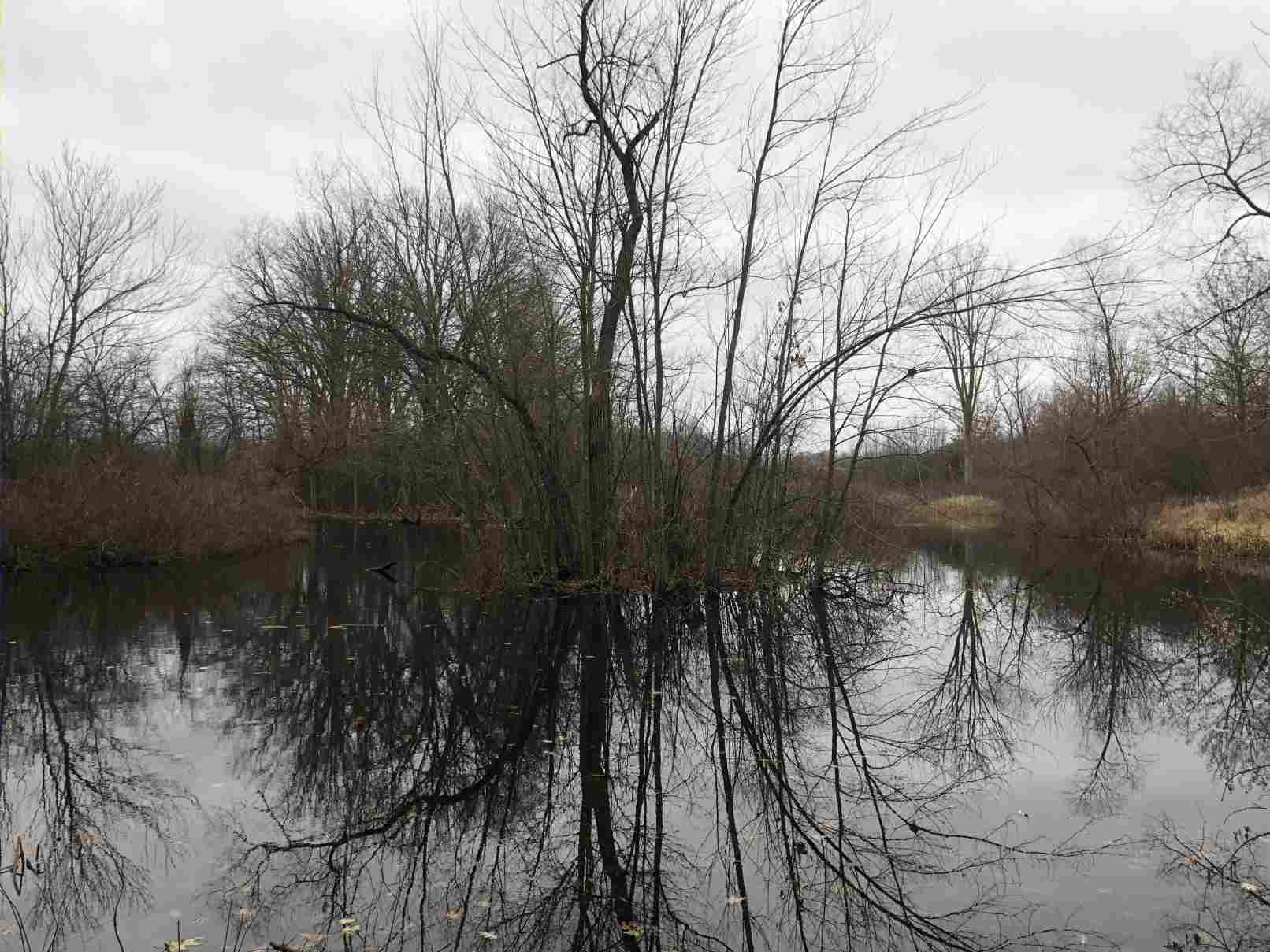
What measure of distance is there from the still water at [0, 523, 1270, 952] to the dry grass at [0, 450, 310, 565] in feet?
18.8

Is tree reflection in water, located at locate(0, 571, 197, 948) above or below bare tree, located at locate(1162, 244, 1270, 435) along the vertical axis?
below

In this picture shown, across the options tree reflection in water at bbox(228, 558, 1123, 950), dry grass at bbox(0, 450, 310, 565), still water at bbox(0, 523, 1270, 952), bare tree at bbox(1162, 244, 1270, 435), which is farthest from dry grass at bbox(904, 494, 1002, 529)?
tree reflection in water at bbox(228, 558, 1123, 950)

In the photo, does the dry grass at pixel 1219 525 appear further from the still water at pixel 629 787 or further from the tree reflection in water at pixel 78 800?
the tree reflection in water at pixel 78 800

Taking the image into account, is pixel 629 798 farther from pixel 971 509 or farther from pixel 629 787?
pixel 971 509

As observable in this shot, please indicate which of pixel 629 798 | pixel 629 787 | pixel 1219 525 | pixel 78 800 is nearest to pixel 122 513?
pixel 78 800

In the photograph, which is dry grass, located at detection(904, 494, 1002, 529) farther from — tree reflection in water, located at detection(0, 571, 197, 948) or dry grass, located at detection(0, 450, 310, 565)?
tree reflection in water, located at detection(0, 571, 197, 948)

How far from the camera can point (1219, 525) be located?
21.5 metres

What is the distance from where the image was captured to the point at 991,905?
3.67m

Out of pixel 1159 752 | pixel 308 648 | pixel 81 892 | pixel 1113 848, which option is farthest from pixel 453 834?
pixel 308 648

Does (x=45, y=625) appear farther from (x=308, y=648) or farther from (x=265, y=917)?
(x=265, y=917)

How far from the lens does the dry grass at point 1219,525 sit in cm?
1997

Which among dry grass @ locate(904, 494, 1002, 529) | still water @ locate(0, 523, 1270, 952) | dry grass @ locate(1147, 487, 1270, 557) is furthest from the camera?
dry grass @ locate(904, 494, 1002, 529)

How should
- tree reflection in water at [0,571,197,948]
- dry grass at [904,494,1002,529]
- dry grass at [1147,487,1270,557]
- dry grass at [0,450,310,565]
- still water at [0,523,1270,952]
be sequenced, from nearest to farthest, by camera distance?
1. still water at [0,523,1270,952]
2. tree reflection in water at [0,571,197,948]
3. dry grass at [0,450,310,565]
4. dry grass at [1147,487,1270,557]
5. dry grass at [904,494,1002,529]

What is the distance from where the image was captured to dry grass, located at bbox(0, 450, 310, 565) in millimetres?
15633
